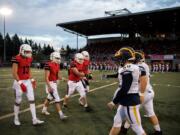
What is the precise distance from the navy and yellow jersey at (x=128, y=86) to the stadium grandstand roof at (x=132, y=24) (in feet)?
139

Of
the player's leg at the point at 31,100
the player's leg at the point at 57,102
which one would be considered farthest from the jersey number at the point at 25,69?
the player's leg at the point at 57,102

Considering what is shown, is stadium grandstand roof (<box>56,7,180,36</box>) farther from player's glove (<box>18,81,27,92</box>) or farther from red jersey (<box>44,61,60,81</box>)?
player's glove (<box>18,81,27,92</box>)

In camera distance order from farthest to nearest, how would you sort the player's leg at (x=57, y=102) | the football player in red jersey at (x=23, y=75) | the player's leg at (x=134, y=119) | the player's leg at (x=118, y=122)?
the player's leg at (x=57, y=102)
the football player in red jersey at (x=23, y=75)
the player's leg at (x=118, y=122)
the player's leg at (x=134, y=119)

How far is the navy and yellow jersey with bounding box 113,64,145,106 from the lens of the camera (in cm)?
486

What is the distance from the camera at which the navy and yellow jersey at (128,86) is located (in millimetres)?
4855

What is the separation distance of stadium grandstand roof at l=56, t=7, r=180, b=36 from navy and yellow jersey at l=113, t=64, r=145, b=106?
42.4 metres

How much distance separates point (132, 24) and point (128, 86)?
173 feet

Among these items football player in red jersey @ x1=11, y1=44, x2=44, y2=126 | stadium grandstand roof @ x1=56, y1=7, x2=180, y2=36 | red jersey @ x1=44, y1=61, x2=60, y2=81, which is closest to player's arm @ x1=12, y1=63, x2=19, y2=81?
football player in red jersey @ x1=11, y1=44, x2=44, y2=126

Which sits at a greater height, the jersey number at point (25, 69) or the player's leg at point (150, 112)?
the jersey number at point (25, 69)

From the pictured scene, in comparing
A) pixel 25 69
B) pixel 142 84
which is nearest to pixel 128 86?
pixel 142 84

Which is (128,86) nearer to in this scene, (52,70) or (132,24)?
(52,70)

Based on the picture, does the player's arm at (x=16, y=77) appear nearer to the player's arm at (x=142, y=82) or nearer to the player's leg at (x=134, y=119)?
the player's arm at (x=142, y=82)

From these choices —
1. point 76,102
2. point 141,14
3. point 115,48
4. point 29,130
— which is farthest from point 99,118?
point 115,48

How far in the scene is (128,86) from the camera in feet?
16.0
